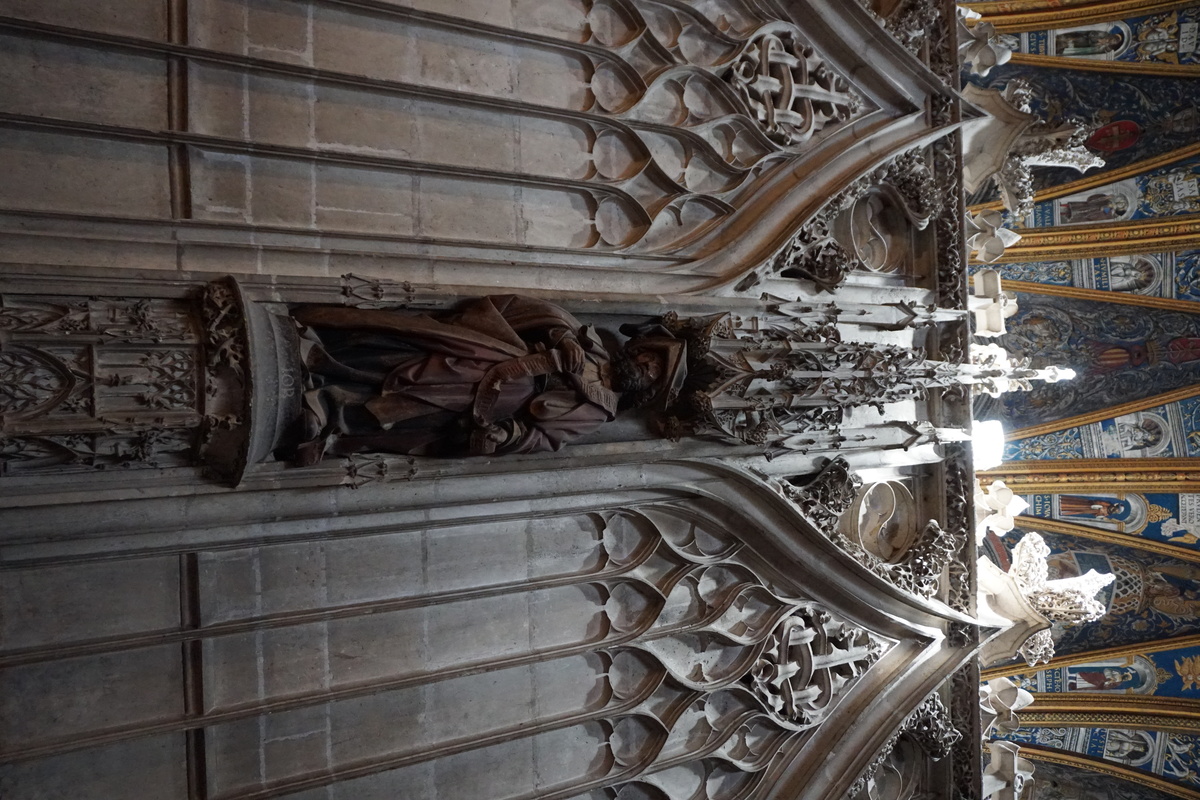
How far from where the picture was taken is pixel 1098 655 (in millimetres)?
10531

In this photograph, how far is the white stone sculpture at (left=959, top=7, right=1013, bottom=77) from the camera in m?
7.56

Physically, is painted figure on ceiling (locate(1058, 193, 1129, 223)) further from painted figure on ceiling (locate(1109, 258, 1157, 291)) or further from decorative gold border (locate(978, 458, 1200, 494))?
decorative gold border (locate(978, 458, 1200, 494))

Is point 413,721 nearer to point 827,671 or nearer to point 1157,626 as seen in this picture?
point 827,671

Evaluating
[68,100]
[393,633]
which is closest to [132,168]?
[68,100]

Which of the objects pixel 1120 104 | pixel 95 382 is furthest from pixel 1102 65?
pixel 95 382

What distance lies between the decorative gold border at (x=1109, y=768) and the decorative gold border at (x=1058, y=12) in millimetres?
8209

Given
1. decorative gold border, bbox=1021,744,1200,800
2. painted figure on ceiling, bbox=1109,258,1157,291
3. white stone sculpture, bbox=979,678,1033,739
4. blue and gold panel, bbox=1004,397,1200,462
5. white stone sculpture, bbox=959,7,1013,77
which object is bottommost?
decorative gold border, bbox=1021,744,1200,800

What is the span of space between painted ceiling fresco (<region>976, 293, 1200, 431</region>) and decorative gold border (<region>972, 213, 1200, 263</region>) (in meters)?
0.56

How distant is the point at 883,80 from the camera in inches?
273

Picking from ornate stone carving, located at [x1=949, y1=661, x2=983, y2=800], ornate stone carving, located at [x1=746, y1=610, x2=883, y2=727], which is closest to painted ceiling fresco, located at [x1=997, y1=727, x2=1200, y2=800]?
ornate stone carving, located at [x1=949, y1=661, x2=983, y2=800]

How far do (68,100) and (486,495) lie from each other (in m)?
2.87

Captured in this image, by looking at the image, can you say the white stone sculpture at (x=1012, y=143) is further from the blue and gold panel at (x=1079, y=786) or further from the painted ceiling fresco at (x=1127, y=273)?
the blue and gold panel at (x=1079, y=786)

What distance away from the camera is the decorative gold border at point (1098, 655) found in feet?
33.6

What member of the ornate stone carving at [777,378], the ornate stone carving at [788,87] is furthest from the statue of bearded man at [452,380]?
the ornate stone carving at [788,87]
